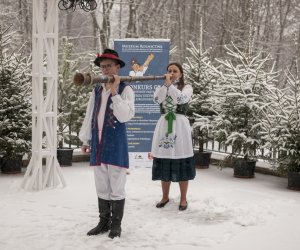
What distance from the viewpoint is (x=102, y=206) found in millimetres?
5492

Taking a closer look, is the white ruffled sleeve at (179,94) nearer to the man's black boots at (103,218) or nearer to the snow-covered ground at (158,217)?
the snow-covered ground at (158,217)

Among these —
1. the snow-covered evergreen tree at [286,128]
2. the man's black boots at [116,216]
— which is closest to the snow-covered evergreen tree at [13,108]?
the man's black boots at [116,216]

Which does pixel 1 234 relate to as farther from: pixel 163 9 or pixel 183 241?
pixel 163 9

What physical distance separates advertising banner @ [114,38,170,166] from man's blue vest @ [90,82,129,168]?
428 cm

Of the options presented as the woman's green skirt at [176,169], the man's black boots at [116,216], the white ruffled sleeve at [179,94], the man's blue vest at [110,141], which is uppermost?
the white ruffled sleeve at [179,94]

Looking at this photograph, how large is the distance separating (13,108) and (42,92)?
1.45m

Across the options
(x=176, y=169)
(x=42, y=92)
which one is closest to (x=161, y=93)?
(x=176, y=169)

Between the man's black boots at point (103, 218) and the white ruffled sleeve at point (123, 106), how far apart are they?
39.3 inches

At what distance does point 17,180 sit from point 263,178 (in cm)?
449

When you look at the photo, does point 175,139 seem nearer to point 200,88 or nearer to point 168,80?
point 168,80

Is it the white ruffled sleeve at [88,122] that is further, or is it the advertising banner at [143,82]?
the advertising banner at [143,82]

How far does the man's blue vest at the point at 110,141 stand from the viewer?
17.4 ft

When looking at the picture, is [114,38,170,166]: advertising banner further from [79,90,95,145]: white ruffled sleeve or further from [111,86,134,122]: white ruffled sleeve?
[111,86,134,122]: white ruffled sleeve

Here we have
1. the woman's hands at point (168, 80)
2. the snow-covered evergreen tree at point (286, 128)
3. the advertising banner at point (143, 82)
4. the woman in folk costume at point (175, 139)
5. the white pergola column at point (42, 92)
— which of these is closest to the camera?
the woman's hands at point (168, 80)
